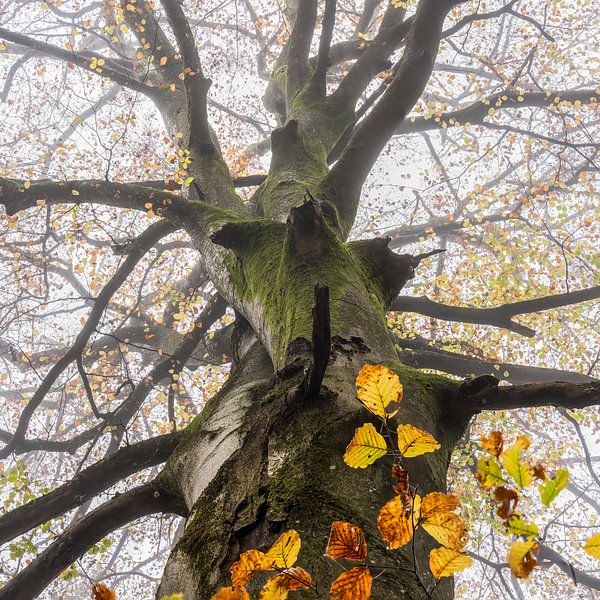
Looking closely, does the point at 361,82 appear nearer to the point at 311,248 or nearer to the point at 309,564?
the point at 311,248

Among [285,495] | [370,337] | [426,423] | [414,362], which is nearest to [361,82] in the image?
[414,362]

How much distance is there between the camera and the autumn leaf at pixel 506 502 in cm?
61

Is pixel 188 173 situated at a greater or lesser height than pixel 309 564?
greater

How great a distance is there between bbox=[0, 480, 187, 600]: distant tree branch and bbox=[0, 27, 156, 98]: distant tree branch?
457cm

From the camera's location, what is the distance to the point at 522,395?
1.69 meters

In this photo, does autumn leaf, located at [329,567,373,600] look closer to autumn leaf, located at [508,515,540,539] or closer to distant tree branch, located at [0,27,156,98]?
autumn leaf, located at [508,515,540,539]

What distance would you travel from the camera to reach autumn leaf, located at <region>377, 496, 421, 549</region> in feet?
2.47

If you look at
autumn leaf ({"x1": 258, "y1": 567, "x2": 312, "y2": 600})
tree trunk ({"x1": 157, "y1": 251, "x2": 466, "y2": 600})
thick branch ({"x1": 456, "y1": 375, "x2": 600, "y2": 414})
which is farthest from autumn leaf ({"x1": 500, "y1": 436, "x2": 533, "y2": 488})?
thick branch ({"x1": 456, "y1": 375, "x2": 600, "y2": 414})

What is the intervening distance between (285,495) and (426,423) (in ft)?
2.17

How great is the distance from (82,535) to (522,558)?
2.26 m

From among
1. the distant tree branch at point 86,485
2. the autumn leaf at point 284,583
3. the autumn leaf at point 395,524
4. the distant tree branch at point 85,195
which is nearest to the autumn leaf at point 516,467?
the autumn leaf at point 395,524

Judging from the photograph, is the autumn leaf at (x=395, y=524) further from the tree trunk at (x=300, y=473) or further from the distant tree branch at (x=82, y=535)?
the distant tree branch at (x=82, y=535)

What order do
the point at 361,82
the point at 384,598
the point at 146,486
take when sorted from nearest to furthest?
the point at 384,598 < the point at 146,486 < the point at 361,82

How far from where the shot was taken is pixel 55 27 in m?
9.26
